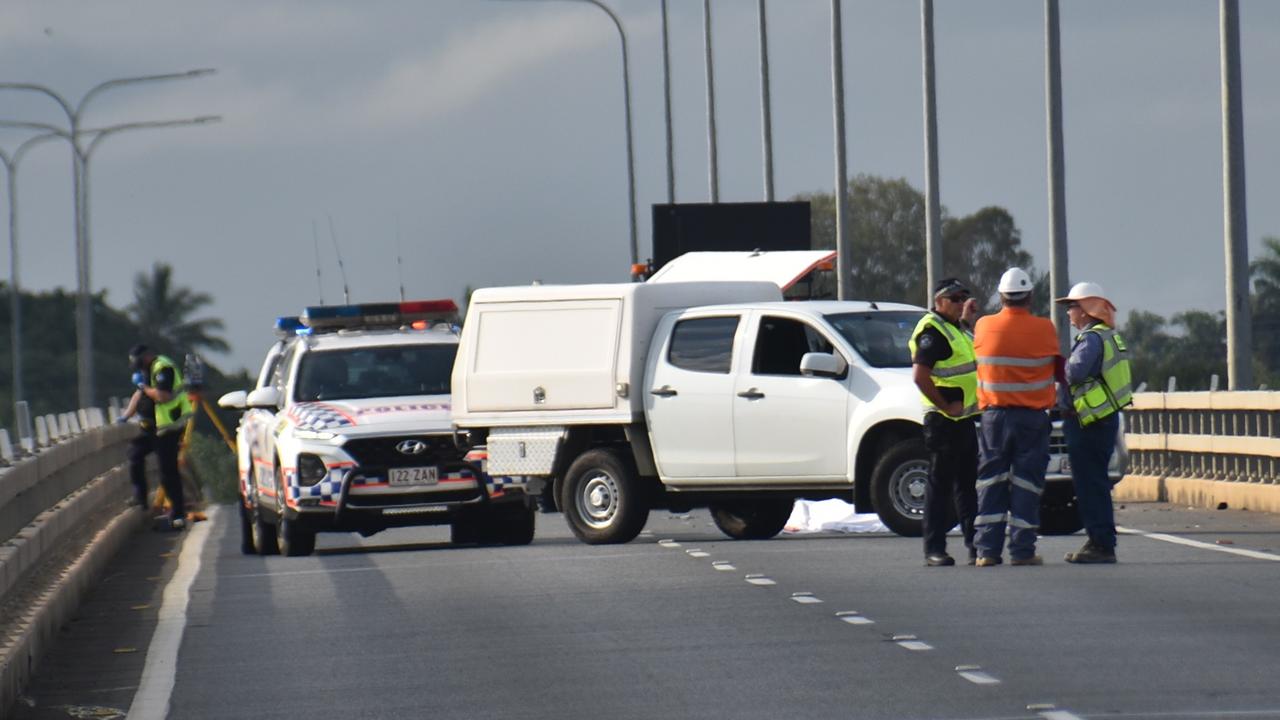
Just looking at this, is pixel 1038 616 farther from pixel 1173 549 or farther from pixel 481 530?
pixel 481 530

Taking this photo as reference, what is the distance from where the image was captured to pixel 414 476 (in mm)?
21016

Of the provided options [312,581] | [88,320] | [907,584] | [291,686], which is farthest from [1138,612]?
[88,320]

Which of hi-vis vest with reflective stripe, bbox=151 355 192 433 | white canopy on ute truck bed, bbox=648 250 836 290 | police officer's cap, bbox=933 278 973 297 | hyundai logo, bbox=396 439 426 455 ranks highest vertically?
white canopy on ute truck bed, bbox=648 250 836 290

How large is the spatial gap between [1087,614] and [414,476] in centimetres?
844

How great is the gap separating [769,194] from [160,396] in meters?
25.8

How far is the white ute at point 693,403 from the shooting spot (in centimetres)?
1967

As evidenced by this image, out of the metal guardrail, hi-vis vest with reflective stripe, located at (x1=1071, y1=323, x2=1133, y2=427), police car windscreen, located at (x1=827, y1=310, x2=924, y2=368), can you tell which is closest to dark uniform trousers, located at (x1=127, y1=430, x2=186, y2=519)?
police car windscreen, located at (x1=827, y1=310, x2=924, y2=368)

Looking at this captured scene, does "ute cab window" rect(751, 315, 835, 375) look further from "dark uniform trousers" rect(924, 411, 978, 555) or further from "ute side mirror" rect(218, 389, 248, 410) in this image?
"ute side mirror" rect(218, 389, 248, 410)

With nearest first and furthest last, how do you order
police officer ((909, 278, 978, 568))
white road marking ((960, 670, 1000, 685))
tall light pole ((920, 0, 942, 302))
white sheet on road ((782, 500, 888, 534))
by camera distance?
1. white road marking ((960, 670, 1000, 685))
2. police officer ((909, 278, 978, 568))
3. white sheet on road ((782, 500, 888, 534))
4. tall light pole ((920, 0, 942, 302))

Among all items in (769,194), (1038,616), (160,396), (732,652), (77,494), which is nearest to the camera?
(732,652)

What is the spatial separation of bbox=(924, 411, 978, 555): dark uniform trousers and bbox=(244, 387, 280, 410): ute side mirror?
646 cm

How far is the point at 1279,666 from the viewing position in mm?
11180

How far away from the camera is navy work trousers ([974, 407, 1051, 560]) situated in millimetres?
16844

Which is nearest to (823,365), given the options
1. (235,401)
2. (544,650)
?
(235,401)
